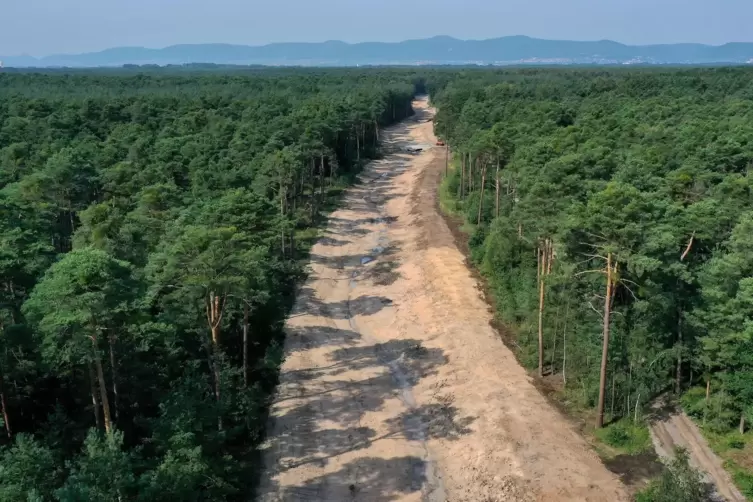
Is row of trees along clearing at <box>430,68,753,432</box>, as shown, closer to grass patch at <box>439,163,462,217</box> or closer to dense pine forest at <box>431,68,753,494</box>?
dense pine forest at <box>431,68,753,494</box>

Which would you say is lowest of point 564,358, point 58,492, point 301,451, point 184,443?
point 301,451

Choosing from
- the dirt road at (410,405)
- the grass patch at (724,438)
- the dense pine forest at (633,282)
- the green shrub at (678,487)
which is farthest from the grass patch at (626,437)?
the green shrub at (678,487)

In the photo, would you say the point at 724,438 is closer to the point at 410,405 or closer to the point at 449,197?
the point at 410,405

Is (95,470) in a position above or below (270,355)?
above

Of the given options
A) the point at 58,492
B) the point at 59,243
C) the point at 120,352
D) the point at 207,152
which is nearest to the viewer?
the point at 58,492

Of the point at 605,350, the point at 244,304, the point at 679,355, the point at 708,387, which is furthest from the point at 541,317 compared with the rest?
the point at 244,304

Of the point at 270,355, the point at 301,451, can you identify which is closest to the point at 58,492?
the point at 301,451

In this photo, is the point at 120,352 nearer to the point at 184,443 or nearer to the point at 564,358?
the point at 184,443
